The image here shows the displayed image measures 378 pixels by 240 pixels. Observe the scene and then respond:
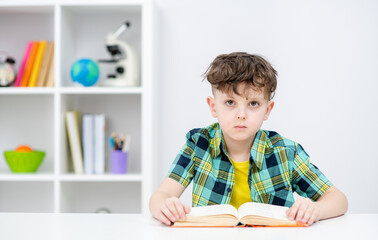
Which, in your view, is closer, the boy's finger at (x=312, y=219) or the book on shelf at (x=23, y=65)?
the boy's finger at (x=312, y=219)

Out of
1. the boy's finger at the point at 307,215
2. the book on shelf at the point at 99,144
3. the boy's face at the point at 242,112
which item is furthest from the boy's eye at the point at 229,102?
the book on shelf at the point at 99,144

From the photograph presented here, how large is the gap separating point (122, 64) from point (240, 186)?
1362 mm

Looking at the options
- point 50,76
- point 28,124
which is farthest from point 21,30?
point 28,124

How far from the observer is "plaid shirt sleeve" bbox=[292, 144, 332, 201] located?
1294 millimetres

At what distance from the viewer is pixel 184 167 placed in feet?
4.46

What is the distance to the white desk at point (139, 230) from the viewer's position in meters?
0.92

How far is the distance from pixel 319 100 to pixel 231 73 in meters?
1.51

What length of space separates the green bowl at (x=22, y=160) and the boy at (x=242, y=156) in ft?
4.61

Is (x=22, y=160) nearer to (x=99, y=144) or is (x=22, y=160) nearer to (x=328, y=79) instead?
(x=99, y=144)

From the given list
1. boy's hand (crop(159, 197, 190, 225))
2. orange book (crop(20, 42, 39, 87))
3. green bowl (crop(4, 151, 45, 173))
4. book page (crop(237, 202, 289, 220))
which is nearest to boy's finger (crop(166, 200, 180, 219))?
boy's hand (crop(159, 197, 190, 225))

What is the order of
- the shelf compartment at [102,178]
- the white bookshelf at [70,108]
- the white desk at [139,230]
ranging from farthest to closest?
1. the white bookshelf at [70,108]
2. the shelf compartment at [102,178]
3. the white desk at [139,230]

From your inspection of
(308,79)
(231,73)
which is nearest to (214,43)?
(308,79)

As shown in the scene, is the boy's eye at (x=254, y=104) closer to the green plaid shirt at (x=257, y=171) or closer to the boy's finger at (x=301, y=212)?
the green plaid shirt at (x=257, y=171)

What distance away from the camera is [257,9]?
8.69ft
